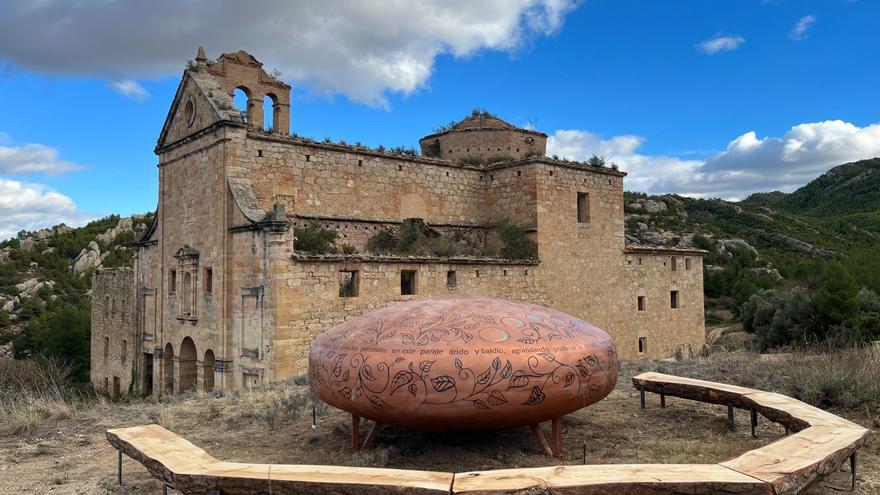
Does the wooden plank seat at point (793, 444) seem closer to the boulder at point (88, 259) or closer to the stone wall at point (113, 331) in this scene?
the stone wall at point (113, 331)

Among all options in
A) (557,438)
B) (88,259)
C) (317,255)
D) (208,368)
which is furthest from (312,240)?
(88,259)


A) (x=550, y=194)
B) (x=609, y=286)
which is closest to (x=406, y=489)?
(x=550, y=194)

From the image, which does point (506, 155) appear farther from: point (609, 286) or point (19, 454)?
point (19, 454)

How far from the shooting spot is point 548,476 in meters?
3.99

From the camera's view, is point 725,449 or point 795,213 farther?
point 795,213

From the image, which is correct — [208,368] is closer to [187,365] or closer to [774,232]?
[187,365]

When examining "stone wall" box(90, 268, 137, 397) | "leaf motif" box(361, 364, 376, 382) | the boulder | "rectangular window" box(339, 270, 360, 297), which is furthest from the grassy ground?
the boulder

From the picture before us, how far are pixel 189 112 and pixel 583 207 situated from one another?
11.7 metres

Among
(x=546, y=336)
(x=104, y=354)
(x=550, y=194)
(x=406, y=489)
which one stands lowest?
(x=104, y=354)

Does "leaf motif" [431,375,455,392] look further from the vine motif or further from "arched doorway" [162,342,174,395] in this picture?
"arched doorway" [162,342,174,395]

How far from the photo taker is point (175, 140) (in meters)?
16.8

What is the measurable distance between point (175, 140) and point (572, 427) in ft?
46.6

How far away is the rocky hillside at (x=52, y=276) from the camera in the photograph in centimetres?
3011

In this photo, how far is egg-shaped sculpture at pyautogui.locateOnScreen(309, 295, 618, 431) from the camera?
4883 millimetres
